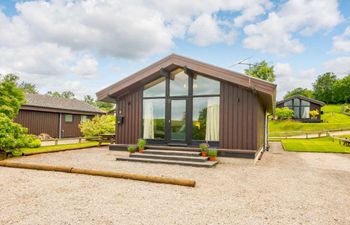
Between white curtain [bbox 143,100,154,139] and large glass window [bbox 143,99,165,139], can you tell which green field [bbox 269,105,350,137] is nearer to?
large glass window [bbox 143,99,165,139]

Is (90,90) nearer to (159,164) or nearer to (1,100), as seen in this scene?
(1,100)

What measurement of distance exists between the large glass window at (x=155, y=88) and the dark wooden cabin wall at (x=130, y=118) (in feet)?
1.07

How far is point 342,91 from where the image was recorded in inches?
2400

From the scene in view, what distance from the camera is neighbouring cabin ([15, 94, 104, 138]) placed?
16.5 m

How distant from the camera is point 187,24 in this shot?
15.2 metres

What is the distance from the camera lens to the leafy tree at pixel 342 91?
5988 centimetres

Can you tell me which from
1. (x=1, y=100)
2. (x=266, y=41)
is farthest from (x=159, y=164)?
(x=266, y=41)

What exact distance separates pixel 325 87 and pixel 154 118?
7462 centimetres

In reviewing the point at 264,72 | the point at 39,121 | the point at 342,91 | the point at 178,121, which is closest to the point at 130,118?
the point at 178,121

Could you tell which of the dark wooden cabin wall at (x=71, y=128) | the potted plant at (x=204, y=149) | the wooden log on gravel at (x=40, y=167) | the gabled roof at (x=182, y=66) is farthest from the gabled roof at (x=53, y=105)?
the potted plant at (x=204, y=149)

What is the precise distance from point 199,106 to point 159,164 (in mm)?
2872

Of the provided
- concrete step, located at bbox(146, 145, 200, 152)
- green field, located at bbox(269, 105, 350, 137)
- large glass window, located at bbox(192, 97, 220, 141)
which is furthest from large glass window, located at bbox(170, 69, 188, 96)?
green field, located at bbox(269, 105, 350, 137)

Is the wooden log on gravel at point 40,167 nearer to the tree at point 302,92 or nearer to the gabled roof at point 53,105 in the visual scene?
the gabled roof at point 53,105

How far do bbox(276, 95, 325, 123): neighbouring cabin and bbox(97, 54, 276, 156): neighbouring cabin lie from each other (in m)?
29.8
